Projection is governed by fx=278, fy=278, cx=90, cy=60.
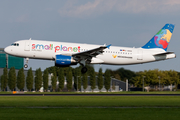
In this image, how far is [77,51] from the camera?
4194 cm

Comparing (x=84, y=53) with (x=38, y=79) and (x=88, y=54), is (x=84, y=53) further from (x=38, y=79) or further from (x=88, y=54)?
(x=38, y=79)

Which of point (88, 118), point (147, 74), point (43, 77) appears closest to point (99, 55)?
point (88, 118)

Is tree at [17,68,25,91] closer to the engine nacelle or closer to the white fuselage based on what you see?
the white fuselage

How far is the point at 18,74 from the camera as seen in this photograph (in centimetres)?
9638

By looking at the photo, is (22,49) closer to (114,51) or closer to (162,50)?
(114,51)

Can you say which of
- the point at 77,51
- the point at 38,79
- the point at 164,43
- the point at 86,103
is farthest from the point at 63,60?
the point at 38,79

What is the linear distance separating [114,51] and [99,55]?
8.19ft

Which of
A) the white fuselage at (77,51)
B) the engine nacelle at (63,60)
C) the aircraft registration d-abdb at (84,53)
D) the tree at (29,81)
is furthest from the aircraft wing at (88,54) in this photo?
the tree at (29,81)

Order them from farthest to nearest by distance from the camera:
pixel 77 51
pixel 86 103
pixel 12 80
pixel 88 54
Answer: pixel 12 80 → pixel 77 51 → pixel 88 54 → pixel 86 103

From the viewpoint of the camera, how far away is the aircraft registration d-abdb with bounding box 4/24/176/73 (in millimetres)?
40625

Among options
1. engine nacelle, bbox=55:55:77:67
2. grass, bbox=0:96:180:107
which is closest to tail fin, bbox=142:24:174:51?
engine nacelle, bbox=55:55:77:67

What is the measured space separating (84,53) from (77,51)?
5.76ft

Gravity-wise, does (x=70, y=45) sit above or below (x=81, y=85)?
above

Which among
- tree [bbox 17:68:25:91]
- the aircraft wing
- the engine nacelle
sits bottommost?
tree [bbox 17:68:25:91]
